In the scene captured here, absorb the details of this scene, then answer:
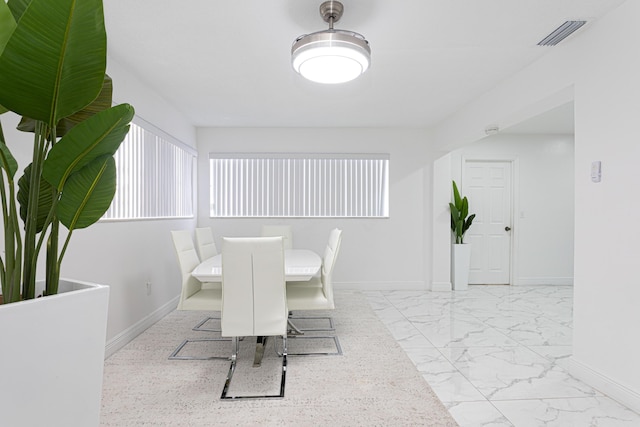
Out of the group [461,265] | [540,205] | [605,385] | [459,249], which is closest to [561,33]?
[605,385]

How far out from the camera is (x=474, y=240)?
5.73 metres

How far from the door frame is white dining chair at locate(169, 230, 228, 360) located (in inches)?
173

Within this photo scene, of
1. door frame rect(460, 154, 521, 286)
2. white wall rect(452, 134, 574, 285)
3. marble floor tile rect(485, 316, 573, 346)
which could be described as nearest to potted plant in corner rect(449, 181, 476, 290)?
door frame rect(460, 154, 521, 286)

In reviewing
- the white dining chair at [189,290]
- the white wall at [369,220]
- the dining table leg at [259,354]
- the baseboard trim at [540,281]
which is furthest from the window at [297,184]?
the dining table leg at [259,354]

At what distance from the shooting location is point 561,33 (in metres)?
2.40

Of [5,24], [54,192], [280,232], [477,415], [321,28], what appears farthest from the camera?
[280,232]

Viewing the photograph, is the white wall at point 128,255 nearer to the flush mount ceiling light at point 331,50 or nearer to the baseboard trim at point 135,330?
the baseboard trim at point 135,330

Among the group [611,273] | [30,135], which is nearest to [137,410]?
[30,135]

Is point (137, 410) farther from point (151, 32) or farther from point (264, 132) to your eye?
point (264, 132)

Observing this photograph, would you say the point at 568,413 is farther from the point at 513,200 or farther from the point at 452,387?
the point at 513,200

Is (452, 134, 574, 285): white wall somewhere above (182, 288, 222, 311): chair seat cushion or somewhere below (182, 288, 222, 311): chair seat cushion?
above

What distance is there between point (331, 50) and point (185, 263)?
1.99 meters

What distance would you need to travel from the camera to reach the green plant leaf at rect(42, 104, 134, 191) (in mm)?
900

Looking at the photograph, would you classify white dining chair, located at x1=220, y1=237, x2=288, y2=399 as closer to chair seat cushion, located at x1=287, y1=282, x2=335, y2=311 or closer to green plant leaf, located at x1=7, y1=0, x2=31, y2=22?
chair seat cushion, located at x1=287, y1=282, x2=335, y2=311
